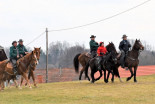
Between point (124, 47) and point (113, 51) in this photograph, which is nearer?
point (113, 51)

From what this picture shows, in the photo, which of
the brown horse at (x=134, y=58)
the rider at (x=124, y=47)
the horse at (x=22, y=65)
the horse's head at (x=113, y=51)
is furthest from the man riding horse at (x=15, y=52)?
the brown horse at (x=134, y=58)

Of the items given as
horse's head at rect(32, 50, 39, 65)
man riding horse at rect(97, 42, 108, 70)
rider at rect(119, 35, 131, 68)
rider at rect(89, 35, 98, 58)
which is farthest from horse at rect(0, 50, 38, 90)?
rider at rect(119, 35, 131, 68)

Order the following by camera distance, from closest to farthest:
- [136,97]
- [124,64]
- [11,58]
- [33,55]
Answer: [136,97] → [33,55] → [11,58] → [124,64]

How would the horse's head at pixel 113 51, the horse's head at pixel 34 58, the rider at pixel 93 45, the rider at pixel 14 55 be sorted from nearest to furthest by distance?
the horse's head at pixel 34 58, the rider at pixel 14 55, the horse's head at pixel 113 51, the rider at pixel 93 45

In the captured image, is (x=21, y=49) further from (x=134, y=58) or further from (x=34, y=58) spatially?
(x=134, y=58)

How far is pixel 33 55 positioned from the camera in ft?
54.3

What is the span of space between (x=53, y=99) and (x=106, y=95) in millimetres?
2249

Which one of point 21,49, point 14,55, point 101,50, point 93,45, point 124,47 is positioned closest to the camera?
point 14,55

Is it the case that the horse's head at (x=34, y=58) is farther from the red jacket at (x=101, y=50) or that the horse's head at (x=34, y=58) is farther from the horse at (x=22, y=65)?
the red jacket at (x=101, y=50)

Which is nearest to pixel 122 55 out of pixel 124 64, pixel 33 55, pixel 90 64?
pixel 124 64

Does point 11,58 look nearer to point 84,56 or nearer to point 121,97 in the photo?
point 84,56

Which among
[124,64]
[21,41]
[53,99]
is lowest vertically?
[53,99]

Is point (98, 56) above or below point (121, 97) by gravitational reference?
above

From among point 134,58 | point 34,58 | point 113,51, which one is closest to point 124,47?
point 134,58
